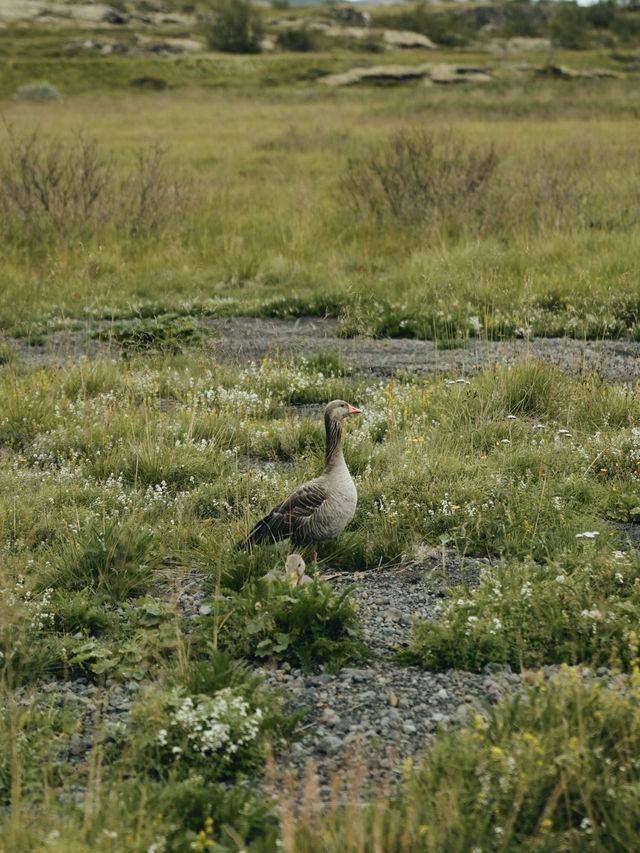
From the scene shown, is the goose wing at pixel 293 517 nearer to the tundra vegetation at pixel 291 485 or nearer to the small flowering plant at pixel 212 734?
the tundra vegetation at pixel 291 485

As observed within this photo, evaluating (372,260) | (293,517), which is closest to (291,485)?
(293,517)

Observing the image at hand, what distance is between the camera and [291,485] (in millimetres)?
6160

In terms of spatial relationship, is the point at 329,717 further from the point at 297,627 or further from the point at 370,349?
the point at 370,349

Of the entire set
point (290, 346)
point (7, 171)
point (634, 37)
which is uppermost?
point (634, 37)

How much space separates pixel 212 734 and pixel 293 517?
1722 millimetres

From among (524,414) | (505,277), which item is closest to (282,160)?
(505,277)

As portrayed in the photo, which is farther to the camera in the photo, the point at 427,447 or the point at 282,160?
the point at 282,160

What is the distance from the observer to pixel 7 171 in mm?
14789

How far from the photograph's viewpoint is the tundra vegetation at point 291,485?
3090 mm

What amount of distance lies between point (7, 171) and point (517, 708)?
1404cm

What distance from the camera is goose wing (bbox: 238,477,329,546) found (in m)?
4.98

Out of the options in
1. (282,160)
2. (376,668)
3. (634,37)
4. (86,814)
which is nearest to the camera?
(86,814)

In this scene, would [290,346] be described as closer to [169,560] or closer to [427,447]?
[427,447]

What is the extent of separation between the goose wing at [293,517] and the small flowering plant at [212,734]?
1.45m
